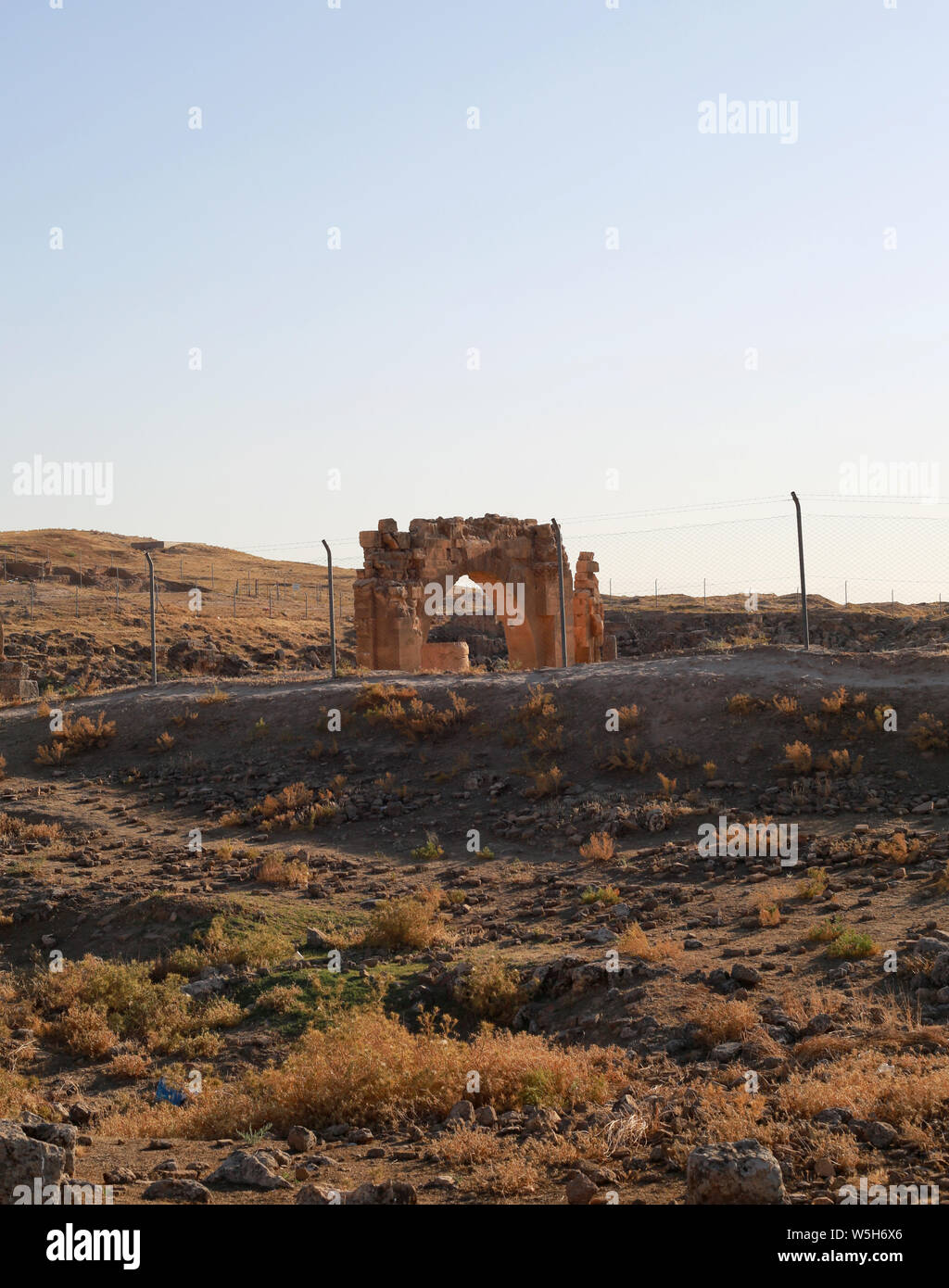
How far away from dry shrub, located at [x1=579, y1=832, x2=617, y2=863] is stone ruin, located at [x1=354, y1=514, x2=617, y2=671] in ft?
33.4

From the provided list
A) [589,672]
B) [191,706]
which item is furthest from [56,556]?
[589,672]

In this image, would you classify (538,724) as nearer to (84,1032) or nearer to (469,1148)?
(84,1032)

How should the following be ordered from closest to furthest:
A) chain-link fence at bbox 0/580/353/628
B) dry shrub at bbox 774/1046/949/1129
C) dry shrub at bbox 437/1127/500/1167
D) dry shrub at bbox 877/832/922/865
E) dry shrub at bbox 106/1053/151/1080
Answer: dry shrub at bbox 774/1046/949/1129
dry shrub at bbox 437/1127/500/1167
dry shrub at bbox 106/1053/151/1080
dry shrub at bbox 877/832/922/865
chain-link fence at bbox 0/580/353/628

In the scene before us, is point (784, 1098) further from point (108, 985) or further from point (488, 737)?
point (488, 737)

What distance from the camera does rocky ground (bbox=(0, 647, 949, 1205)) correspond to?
5961 mm

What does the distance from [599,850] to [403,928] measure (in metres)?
2.94

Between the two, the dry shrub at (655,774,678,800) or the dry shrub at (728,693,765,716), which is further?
the dry shrub at (728,693,765,716)

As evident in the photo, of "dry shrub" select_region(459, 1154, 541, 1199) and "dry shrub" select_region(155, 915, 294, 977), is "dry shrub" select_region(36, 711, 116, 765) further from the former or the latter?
"dry shrub" select_region(459, 1154, 541, 1199)

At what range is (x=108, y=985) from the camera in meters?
10.5

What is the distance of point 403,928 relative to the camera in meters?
11.2

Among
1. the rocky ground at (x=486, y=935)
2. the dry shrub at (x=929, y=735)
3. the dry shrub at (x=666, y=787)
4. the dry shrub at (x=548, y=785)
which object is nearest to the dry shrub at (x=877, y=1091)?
the rocky ground at (x=486, y=935)

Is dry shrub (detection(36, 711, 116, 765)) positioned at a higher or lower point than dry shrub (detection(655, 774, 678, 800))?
higher

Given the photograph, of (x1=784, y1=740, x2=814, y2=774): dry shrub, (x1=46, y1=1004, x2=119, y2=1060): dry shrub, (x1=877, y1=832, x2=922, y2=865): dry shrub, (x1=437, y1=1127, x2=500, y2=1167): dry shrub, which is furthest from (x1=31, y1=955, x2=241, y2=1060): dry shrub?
(x1=784, y1=740, x2=814, y2=774): dry shrub

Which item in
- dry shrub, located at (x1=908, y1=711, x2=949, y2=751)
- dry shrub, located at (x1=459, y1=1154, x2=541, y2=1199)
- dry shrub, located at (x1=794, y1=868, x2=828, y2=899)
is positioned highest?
dry shrub, located at (x1=908, y1=711, x2=949, y2=751)
